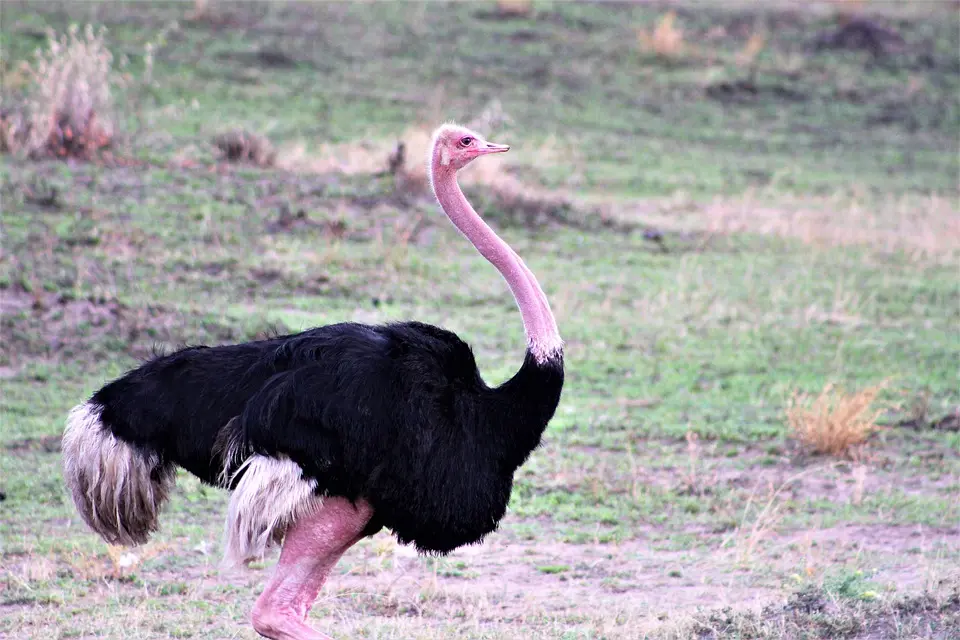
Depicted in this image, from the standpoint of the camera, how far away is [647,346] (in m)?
10.2

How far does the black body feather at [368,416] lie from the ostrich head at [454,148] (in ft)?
2.13

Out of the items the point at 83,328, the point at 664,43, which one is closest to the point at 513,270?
the point at 83,328

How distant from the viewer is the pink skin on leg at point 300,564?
15.7 ft

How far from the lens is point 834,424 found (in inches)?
320

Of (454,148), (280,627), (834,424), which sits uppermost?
(454,148)

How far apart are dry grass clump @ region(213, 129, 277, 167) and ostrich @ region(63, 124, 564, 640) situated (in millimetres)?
8128

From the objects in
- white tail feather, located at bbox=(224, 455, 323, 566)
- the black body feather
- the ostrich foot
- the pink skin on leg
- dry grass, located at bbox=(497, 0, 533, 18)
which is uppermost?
dry grass, located at bbox=(497, 0, 533, 18)

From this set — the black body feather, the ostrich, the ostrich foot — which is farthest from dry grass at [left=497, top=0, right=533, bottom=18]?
the ostrich foot

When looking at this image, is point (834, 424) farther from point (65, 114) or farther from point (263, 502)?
point (65, 114)

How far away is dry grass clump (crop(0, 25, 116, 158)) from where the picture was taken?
12.2 m

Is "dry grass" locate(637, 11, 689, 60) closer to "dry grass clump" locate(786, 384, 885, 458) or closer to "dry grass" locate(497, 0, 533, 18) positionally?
"dry grass" locate(497, 0, 533, 18)

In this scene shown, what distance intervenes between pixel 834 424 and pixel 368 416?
405cm

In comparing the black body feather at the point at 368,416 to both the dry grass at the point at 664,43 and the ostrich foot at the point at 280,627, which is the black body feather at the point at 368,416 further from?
the dry grass at the point at 664,43

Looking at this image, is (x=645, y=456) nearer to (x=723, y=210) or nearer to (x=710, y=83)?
(x=723, y=210)
